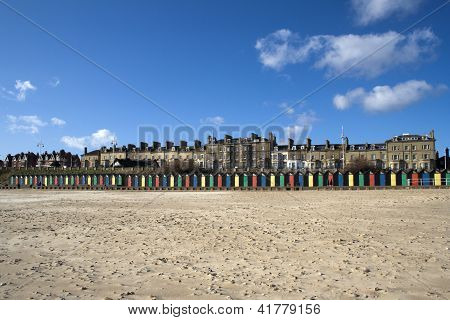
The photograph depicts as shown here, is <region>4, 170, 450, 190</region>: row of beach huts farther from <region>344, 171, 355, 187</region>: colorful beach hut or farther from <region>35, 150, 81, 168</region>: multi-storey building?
<region>35, 150, 81, 168</region>: multi-storey building

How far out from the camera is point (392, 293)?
23.4ft

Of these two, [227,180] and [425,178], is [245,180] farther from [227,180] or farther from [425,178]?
[425,178]

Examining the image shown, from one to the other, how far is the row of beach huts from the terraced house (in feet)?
89.9

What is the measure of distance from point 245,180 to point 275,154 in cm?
4019

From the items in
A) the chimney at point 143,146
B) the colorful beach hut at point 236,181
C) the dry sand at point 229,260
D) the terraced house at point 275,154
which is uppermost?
the chimney at point 143,146

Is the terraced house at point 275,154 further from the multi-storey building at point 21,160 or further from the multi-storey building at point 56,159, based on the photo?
the multi-storey building at point 21,160

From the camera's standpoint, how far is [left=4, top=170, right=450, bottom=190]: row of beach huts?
54.8 metres

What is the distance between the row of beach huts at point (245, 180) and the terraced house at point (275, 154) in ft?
89.9

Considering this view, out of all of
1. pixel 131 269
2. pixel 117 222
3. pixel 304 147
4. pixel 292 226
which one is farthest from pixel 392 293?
pixel 304 147

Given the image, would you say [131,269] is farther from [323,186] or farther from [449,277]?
[323,186]

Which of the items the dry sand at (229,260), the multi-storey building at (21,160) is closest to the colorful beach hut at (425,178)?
the dry sand at (229,260)

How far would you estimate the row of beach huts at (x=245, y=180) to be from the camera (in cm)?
5478

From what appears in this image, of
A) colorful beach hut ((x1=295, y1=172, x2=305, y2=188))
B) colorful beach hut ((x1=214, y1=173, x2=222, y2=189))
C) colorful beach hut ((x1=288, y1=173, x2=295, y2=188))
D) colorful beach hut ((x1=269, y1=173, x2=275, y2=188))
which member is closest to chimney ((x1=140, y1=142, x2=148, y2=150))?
colorful beach hut ((x1=214, y1=173, x2=222, y2=189))

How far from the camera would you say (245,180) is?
65.7 metres
